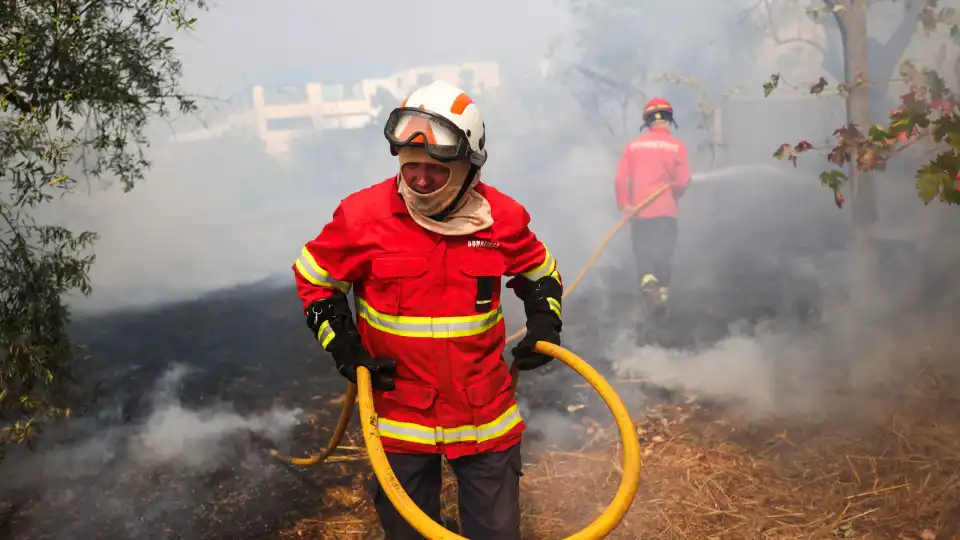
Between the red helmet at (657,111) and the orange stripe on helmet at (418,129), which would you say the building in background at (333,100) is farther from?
the orange stripe on helmet at (418,129)

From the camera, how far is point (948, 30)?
589cm

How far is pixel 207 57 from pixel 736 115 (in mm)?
4084

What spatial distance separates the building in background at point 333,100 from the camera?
18.0 ft

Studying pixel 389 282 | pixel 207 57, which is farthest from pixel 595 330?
pixel 389 282

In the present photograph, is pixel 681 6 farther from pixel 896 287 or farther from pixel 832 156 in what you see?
pixel 896 287

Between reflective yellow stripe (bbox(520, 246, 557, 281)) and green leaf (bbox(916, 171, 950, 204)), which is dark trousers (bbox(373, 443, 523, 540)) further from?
green leaf (bbox(916, 171, 950, 204))

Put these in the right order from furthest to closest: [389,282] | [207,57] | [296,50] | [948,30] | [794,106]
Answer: [794,106] < [948,30] < [296,50] < [207,57] < [389,282]

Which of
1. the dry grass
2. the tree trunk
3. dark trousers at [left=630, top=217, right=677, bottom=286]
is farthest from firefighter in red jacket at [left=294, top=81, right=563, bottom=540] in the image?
the tree trunk

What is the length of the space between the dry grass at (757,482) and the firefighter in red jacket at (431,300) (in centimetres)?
133

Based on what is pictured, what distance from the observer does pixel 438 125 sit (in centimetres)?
255

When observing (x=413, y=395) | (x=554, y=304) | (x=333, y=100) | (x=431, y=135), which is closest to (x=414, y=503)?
(x=413, y=395)

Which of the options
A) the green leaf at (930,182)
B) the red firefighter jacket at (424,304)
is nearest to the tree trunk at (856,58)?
the green leaf at (930,182)

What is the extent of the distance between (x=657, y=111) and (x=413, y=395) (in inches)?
160

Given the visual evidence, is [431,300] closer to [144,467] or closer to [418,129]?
[418,129]
